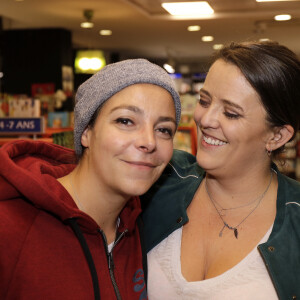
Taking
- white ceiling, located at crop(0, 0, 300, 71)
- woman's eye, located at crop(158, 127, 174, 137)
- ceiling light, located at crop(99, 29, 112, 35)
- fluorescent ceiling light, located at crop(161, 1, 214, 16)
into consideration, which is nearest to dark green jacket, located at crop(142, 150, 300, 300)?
woman's eye, located at crop(158, 127, 174, 137)

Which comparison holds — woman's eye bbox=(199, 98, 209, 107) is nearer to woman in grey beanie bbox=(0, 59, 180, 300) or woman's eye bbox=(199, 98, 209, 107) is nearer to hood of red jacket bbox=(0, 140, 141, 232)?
woman in grey beanie bbox=(0, 59, 180, 300)

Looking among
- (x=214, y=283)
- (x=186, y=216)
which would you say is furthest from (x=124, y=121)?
(x=214, y=283)

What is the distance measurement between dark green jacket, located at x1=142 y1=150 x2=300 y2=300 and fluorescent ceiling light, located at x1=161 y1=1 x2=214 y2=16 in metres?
5.49

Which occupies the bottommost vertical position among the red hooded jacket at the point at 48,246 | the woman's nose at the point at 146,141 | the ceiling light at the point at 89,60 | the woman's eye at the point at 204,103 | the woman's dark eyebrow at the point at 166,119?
the red hooded jacket at the point at 48,246

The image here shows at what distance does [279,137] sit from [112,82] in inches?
32.1

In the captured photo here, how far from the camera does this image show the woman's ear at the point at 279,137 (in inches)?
76.7

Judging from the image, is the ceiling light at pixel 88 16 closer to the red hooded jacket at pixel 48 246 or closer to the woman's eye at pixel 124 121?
the red hooded jacket at pixel 48 246

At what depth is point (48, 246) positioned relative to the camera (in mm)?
1446

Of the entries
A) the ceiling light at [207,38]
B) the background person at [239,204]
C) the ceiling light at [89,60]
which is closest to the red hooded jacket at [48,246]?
the background person at [239,204]

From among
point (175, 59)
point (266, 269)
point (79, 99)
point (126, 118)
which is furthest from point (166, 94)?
point (175, 59)

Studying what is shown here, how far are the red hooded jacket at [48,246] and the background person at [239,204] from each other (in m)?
→ 0.24

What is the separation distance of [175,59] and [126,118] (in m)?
18.1

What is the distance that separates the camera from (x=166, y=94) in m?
1.66

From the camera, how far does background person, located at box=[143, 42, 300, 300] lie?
173 cm
